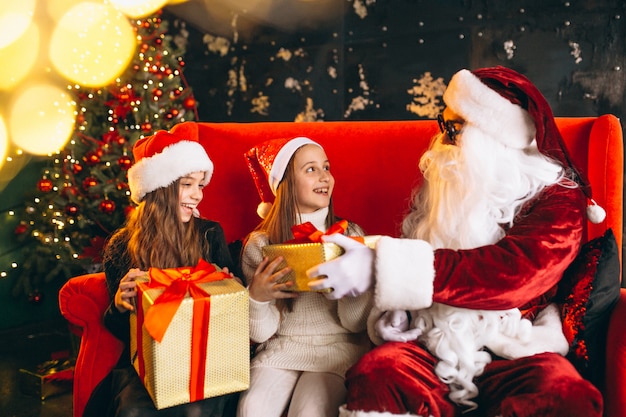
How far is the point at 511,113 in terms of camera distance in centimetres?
169

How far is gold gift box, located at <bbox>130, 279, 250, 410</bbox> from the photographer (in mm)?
1499

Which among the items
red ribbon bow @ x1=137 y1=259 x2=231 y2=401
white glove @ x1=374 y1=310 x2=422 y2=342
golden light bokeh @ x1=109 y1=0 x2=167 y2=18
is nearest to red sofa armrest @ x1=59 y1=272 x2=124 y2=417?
red ribbon bow @ x1=137 y1=259 x2=231 y2=401

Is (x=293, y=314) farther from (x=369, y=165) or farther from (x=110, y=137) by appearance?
(x=110, y=137)

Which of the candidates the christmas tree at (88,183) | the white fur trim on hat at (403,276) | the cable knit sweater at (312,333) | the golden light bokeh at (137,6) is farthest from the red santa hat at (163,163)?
the golden light bokeh at (137,6)

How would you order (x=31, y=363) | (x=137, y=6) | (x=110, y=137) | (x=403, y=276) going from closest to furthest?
(x=403, y=276) → (x=31, y=363) → (x=110, y=137) → (x=137, y=6)

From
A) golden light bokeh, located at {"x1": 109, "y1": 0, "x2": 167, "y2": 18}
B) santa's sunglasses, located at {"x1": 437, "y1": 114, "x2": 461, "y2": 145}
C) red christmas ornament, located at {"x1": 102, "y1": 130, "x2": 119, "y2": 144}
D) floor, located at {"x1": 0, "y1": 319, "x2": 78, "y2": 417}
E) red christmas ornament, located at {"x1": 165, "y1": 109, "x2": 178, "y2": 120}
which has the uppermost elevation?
golden light bokeh, located at {"x1": 109, "y1": 0, "x2": 167, "y2": 18}

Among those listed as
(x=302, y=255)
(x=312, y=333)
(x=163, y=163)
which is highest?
(x=163, y=163)

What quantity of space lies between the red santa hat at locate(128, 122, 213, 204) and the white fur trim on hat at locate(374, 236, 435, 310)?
34.9 inches

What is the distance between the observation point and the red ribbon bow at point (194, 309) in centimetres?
148

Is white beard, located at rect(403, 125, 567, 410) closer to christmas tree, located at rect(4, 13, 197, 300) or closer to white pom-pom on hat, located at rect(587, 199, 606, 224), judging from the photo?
white pom-pom on hat, located at rect(587, 199, 606, 224)

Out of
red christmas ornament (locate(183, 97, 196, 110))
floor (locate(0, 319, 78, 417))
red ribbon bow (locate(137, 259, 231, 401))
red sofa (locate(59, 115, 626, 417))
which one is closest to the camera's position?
red ribbon bow (locate(137, 259, 231, 401))

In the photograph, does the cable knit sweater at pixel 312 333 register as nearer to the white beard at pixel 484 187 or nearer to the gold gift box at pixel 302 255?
the gold gift box at pixel 302 255

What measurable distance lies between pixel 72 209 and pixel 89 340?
6.67 feet

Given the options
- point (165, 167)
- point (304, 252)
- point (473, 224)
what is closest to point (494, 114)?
point (473, 224)
